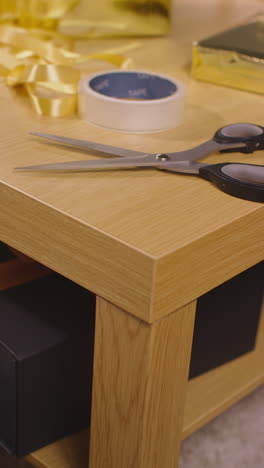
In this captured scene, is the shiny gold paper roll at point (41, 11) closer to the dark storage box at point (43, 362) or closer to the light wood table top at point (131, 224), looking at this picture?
the light wood table top at point (131, 224)

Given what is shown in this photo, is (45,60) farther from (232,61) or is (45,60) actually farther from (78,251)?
(78,251)

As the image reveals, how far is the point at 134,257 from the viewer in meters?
0.44

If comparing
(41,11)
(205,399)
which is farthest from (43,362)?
(41,11)

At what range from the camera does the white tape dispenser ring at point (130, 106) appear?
2.08 feet

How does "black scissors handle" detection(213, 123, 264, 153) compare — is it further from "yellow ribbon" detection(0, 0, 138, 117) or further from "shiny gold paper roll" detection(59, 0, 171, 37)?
"shiny gold paper roll" detection(59, 0, 171, 37)

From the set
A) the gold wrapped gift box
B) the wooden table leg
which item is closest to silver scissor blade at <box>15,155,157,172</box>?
the wooden table leg

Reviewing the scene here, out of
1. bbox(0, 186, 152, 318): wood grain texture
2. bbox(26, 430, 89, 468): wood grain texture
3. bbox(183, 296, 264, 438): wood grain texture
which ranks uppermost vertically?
bbox(0, 186, 152, 318): wood grain texture

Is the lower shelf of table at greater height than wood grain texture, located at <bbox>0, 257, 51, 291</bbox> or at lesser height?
lesser

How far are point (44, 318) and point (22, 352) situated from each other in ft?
0.15

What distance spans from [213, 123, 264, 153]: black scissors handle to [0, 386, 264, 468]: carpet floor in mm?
344

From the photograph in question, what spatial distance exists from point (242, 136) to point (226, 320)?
0.21 meters

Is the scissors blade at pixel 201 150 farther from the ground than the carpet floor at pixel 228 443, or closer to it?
farther from the ground

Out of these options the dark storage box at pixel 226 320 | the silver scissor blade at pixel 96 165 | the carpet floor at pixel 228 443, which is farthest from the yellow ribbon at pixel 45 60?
the carpet floor at pixel 228 443

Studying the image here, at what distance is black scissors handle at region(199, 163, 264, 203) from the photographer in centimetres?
51
